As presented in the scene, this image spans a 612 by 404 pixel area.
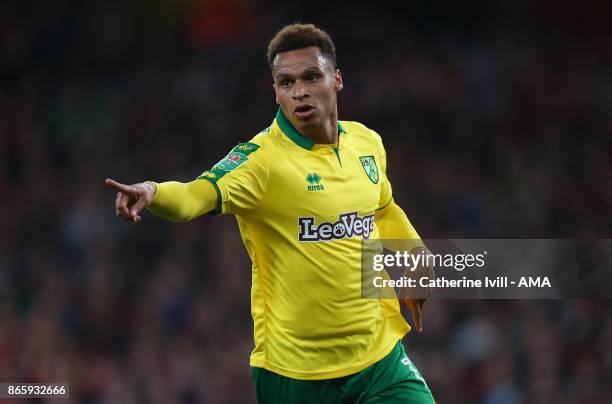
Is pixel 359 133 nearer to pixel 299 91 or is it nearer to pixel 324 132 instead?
pixel 324 132

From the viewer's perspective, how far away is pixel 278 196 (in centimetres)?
468

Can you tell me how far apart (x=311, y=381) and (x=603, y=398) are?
5.29 meters

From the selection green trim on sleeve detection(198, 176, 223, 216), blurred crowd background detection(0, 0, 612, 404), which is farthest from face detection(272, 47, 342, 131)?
blurred crowd background detection(0, 0, 612, 404)

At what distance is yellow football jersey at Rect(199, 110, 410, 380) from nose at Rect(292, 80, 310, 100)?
0.15 meters

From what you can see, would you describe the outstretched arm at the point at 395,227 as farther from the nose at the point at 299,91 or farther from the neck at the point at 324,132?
the nose at the point at 299,91

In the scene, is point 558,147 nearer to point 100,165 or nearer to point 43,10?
point 100,165

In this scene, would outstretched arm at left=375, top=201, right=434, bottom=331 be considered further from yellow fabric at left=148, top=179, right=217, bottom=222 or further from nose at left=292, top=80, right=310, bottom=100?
yellow fabric at left=148, top=179, right=217, bottom=222

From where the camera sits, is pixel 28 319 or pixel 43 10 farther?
pixel 43 10

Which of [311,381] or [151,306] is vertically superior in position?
[151,306]

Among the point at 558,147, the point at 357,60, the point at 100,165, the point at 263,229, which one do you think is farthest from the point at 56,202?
the point at 263,229

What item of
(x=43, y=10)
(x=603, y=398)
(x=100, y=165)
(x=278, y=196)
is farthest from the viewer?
(x=43, y=10)

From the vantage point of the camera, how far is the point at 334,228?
15.7 feet

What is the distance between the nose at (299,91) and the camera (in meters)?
4.79

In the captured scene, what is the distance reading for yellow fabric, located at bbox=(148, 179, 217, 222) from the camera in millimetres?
4133
